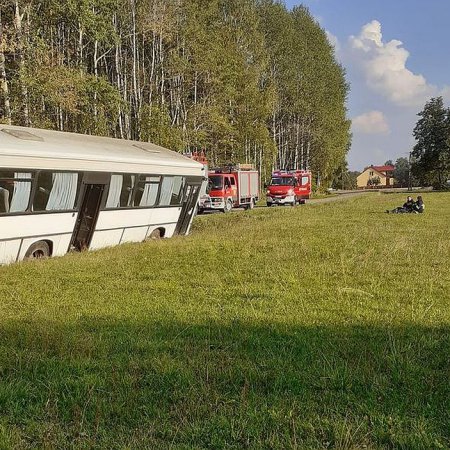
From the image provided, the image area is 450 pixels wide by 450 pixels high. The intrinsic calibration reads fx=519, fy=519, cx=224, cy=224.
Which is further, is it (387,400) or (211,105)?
(211,105)

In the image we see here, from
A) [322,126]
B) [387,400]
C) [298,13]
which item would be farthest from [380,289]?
[298,13]

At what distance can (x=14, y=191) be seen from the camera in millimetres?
10531

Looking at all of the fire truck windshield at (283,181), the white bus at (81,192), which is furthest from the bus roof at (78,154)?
the fire truck windshield at (283,181)

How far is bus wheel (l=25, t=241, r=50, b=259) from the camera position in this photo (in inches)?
444

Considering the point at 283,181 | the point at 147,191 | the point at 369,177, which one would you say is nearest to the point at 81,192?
the point at 147,191

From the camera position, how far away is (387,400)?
4031mm

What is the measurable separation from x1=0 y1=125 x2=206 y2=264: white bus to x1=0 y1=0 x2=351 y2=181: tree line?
7.99 metres

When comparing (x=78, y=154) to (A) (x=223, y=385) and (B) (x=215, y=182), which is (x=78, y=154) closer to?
(A) (x=223, y=385)

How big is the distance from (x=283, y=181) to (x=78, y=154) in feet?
99.0

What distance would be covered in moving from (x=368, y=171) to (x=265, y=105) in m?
124

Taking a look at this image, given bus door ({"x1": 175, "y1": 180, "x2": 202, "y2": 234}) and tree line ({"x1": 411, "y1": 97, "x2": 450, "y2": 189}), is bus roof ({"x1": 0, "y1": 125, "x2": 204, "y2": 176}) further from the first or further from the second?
tree line ({"x1": 411, "y1": 97, "x2": 450, "y2": 189})

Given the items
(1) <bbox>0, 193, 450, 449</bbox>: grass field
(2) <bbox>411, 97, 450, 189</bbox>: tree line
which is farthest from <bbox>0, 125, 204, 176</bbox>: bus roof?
(2) <bbox>411, 97, 450, 189</bbox>: tree line

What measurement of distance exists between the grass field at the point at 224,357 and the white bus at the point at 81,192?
60.0 inches

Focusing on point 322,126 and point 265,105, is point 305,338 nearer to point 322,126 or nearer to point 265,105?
point 265,105
